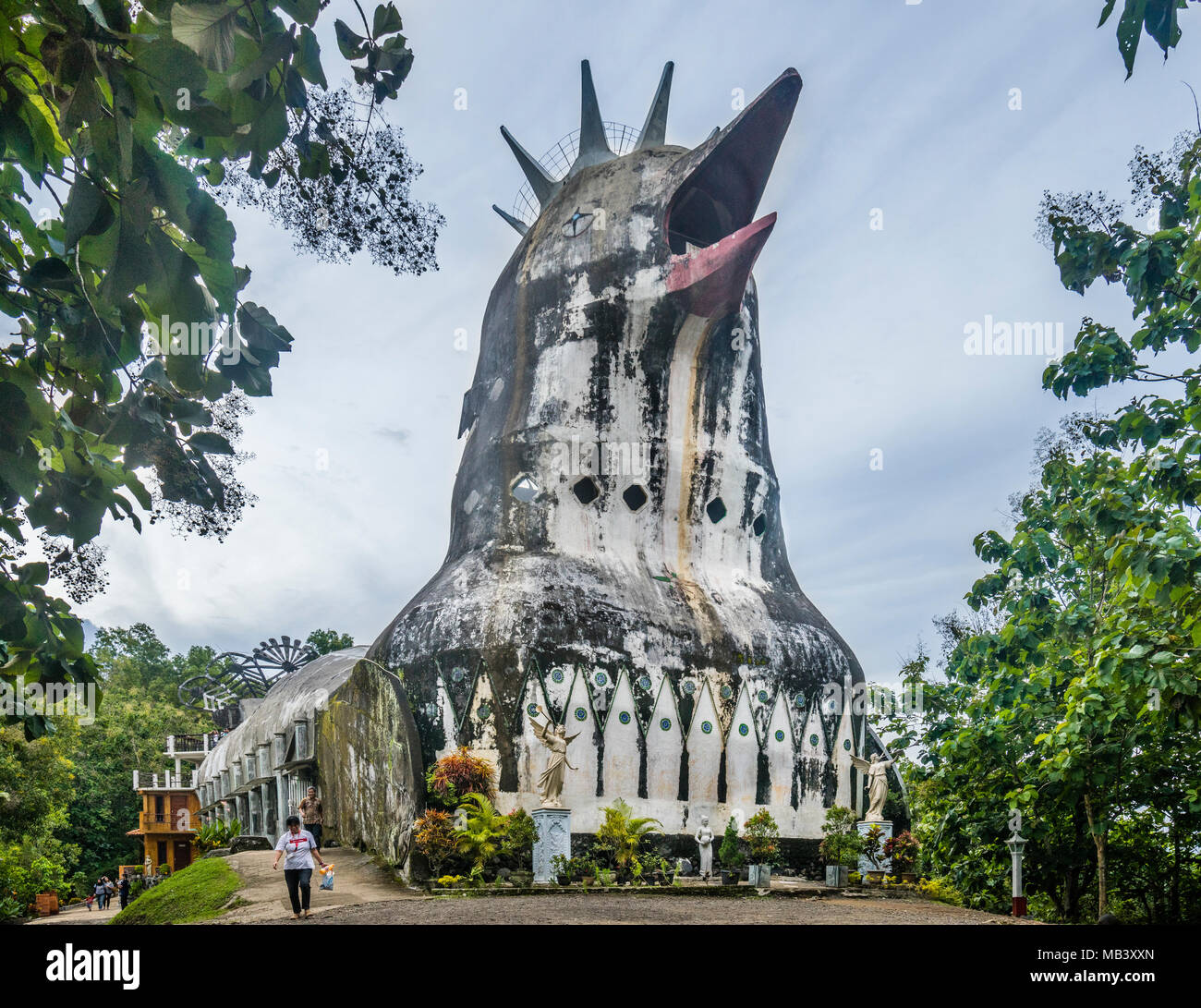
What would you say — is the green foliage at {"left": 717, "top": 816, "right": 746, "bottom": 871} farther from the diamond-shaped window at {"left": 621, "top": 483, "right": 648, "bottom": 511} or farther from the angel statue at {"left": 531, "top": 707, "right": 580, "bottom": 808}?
the diamond-shaped window at {"left": 621, "top": 483, "right": 648, "bottom": 511}

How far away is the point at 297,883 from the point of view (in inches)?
385

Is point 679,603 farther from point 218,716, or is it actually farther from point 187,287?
point 218,716

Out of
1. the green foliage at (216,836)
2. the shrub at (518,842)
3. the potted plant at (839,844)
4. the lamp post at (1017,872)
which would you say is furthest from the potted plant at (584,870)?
the green foliage at (216,836)

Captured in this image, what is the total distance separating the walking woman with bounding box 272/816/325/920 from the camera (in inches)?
382

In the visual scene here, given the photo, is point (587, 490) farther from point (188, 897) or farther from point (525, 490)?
point (188, 897)

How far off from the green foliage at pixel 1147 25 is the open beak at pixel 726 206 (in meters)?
13.8

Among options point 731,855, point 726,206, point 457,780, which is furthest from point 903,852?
point 726,206

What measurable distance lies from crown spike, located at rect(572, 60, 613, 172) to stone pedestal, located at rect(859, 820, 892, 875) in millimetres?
12055

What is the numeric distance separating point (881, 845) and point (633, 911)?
678cm

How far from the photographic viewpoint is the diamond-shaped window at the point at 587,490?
16781mm
